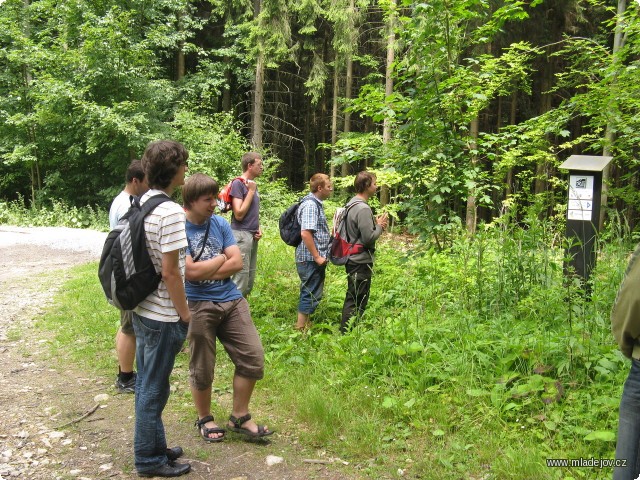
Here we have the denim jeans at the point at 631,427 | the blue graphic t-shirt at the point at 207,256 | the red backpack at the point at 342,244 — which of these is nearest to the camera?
the denim jeans at the point at 631,427

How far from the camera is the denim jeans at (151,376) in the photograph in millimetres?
3055

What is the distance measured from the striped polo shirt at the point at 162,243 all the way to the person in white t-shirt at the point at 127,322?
1.32 meters

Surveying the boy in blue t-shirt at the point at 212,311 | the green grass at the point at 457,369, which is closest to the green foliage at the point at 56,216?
the green grass at the point at 457,369

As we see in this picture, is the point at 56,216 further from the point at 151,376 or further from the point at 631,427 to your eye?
the point at 631,427

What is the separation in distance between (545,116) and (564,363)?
4875mm

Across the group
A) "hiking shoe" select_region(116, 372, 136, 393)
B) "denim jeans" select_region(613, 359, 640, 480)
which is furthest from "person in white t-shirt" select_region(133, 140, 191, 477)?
"denim jeans" select_region(613, 359, 640, 480)

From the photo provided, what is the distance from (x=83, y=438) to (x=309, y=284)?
278 centimetres

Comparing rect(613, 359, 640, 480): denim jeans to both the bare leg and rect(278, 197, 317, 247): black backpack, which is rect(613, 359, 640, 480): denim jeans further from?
rect(278, 197, 317, 247): black backpack

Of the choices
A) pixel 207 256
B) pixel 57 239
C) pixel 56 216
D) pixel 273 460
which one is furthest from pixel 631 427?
pixel 56 216

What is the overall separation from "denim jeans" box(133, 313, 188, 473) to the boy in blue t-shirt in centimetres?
38

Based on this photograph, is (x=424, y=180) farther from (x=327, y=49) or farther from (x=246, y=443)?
(x=327, y=49)

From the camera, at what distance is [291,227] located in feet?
18.8

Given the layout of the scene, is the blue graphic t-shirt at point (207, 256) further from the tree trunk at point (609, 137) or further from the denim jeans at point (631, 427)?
the tree trunk at point (609, 137)

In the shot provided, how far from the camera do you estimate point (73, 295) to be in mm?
7867
